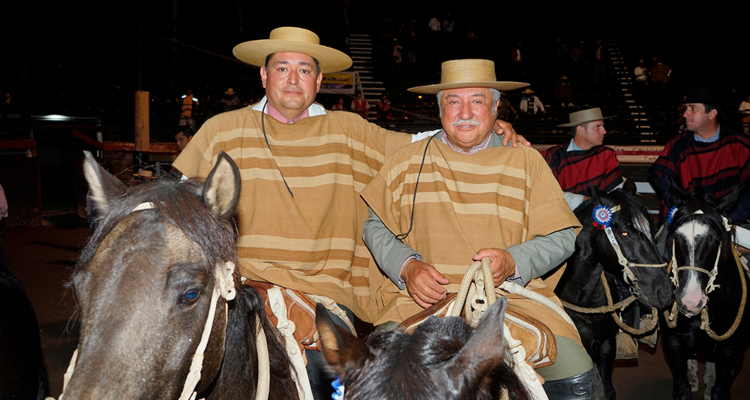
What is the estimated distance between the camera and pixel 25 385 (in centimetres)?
304

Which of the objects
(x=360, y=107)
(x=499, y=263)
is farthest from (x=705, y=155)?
(x=360, y=107)

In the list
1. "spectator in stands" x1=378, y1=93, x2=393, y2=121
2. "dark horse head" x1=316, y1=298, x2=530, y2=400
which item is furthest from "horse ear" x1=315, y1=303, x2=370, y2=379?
"spectator in stands" x1=378, y1=93, x2=393, y2=121

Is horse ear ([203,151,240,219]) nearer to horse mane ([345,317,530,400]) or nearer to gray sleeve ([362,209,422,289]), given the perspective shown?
horse mane ([345,317,530,400])

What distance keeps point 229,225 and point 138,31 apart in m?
10.6

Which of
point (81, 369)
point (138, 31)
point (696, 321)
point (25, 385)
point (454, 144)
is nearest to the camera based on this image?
point (81, 369)

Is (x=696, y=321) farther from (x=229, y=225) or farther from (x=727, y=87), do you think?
(x=727, y=87)

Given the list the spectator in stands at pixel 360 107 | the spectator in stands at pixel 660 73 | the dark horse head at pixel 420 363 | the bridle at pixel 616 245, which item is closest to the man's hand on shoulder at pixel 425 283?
the dark horse head at pixel 420 363

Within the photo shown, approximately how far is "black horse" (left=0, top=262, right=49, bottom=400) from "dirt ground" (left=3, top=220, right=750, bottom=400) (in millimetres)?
205

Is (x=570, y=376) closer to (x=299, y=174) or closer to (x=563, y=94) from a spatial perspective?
(x=299, y=174)

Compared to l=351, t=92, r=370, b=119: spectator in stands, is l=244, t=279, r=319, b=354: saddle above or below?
below

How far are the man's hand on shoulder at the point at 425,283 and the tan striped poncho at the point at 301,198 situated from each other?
0.50 m

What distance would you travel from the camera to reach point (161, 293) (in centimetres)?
150

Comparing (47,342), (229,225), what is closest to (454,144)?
(229,225)

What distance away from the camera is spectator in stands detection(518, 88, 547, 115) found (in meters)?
17.5
